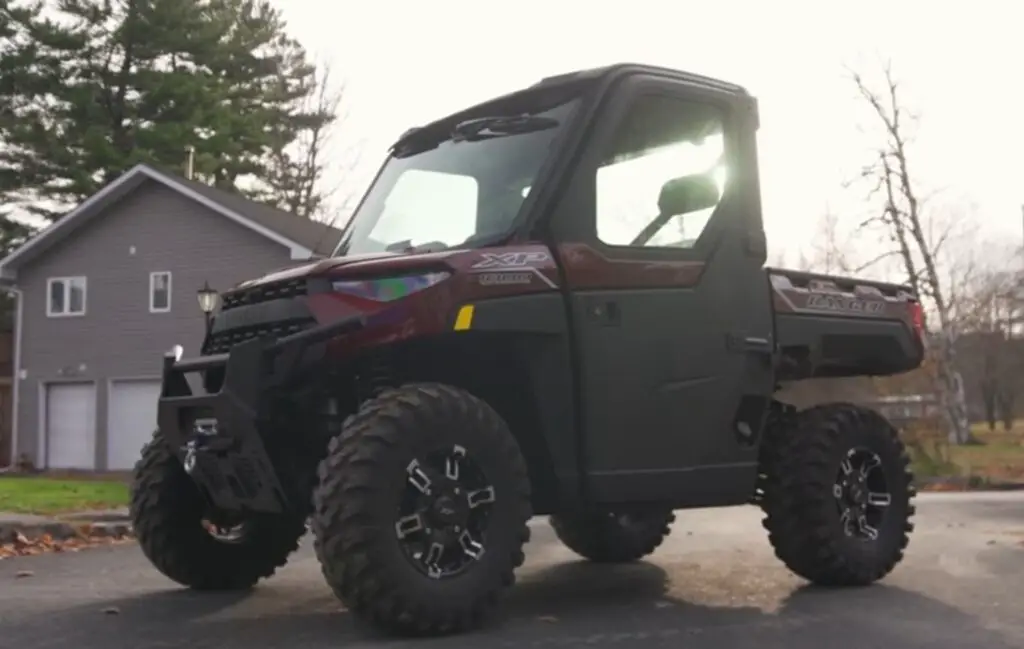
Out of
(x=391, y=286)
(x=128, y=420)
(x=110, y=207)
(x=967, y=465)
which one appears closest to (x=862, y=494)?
(x=391, y=286)

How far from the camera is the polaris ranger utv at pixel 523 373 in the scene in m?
5.23

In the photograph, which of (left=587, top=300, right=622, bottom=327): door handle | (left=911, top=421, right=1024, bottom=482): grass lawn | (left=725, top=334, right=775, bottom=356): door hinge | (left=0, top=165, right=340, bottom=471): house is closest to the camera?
(left=587, top=300, right=622, bottom=327): door handle

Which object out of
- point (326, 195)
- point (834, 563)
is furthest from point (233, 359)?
point (326, 195)

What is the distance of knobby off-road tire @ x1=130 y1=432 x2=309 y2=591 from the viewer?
6.52 meters

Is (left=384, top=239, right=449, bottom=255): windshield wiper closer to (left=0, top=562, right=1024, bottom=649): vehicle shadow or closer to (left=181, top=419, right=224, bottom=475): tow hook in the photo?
(left=181, top=419, right=224, bottom=475): tow hook

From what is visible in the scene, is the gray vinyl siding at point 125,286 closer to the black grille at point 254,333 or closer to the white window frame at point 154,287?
the white window frame at point 154,287

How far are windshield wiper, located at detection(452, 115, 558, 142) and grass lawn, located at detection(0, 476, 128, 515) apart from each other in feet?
29.3

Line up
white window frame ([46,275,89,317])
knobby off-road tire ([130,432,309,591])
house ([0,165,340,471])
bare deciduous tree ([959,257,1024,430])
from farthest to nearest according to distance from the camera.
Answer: bare deciduous tree ([959,257,1024,430]) < white window frame ([46,275,89,317]) < house ([0,165,340,471]) < knobby off-road tire ([130,432,309,591])

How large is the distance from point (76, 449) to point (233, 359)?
2838 centimetres

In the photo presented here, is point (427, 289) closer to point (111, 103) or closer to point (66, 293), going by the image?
point (66, 293)

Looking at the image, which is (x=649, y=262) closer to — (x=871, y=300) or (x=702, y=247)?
(x=702, y=247)

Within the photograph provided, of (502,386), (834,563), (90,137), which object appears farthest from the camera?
(90,137)

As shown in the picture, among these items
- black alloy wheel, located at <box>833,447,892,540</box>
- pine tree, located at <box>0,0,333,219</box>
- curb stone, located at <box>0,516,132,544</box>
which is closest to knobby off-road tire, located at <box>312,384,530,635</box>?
black alloy wheel, located at <box>833,447,892,540</box>

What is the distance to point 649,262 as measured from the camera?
5984 mm
